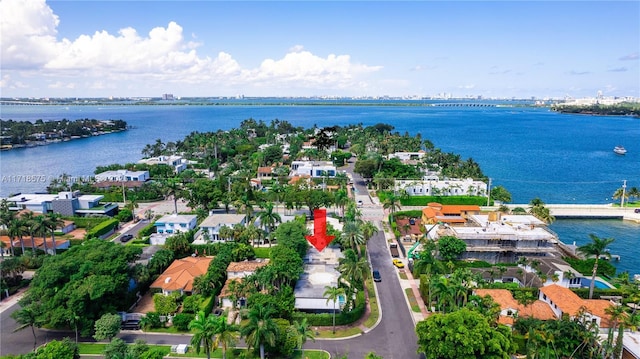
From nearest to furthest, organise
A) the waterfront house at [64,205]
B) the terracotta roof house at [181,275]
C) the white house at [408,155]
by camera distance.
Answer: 1. the terracotta roof house at [181,275]
2. the waterfront house at [64,205]
3. the white house at [408,155]

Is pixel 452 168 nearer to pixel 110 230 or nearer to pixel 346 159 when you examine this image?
pixel 346 159

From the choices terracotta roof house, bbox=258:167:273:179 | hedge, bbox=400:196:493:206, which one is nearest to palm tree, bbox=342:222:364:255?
hedge, bbox=400:196:493:206

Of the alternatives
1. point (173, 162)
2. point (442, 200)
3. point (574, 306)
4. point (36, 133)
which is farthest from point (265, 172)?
point (36, 133)

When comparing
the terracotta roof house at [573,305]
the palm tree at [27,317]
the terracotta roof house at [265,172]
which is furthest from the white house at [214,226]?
the terracotta roof house at [573,305]

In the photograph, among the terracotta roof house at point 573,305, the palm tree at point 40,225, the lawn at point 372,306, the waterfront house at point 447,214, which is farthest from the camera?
the waterfront house at point 447,214

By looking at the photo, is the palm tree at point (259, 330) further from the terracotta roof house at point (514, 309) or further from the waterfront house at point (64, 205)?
the waterfront house at point (64, 205)

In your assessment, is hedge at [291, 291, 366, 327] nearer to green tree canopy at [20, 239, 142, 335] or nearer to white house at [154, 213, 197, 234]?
green tree canopy at [20, 239, 142, 335]
